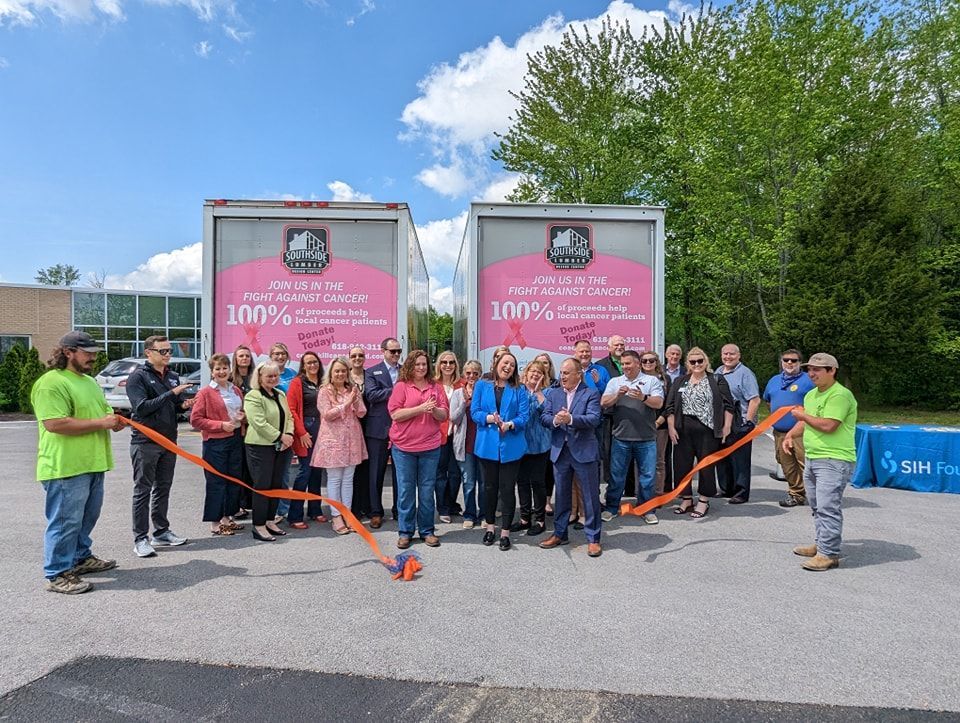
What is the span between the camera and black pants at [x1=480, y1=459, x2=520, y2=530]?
4984 millimetres

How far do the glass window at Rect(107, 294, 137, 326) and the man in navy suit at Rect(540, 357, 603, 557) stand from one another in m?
26.0

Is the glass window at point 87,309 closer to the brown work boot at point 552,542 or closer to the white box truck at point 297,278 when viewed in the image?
the white box truck at point 297,278

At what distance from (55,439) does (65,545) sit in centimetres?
72

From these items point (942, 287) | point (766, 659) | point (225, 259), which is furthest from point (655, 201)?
point (766, 659)

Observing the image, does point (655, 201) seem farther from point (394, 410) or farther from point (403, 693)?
point (403, 693)

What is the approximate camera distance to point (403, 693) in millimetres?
2748

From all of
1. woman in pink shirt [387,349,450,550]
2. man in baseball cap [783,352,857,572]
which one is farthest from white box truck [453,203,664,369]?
man in baseball cap [783,352,857,572]

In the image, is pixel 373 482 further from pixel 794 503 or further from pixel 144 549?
pixel 794 503

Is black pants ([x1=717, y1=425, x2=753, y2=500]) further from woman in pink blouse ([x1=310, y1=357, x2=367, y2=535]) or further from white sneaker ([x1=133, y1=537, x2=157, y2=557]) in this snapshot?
white sneaker ([x1=133, y1=537, x2=157, y2=557])

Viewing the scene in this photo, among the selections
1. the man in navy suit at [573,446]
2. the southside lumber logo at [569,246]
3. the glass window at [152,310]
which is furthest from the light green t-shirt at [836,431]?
the glass window at [152,310]

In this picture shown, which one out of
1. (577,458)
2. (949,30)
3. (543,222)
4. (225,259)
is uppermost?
(949,30)

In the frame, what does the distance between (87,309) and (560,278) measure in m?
26.2

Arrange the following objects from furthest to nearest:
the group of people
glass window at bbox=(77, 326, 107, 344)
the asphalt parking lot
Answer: glass window at bbox=(77, 326, 107, 344) < the group of people < the asphalt parking lot

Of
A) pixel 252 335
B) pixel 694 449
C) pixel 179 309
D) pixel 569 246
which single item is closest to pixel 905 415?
pixel 694 449
